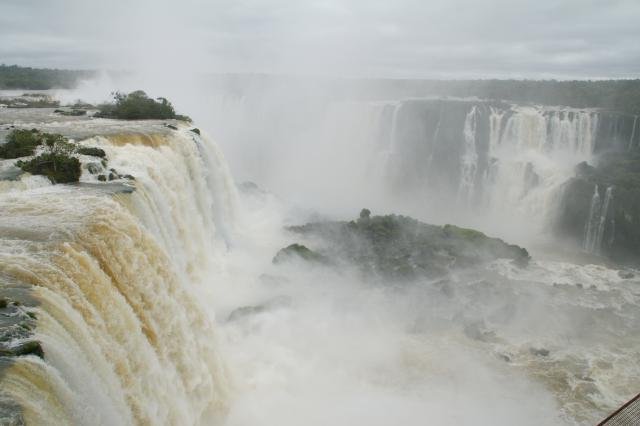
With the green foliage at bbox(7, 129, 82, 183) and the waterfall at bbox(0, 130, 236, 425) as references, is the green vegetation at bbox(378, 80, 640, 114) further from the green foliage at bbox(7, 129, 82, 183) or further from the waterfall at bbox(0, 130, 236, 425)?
the green foliage at bbox(7, 129, 82, 183)

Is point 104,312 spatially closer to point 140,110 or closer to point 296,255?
point 296,255

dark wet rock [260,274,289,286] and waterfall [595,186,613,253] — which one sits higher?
waterfall [595,186,613,253]

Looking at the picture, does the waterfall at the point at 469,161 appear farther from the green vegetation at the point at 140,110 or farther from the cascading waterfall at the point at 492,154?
the green vegetation at the point at 140,110

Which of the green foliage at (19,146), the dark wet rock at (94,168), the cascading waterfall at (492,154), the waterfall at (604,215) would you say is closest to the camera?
the dark wet rock at (94,168)

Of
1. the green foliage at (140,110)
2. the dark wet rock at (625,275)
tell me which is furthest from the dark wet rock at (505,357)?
the green foliage at (140,110)

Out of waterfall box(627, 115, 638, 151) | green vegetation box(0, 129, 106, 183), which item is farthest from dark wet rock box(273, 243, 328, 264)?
waterfall box(627, 115, 638, 151)

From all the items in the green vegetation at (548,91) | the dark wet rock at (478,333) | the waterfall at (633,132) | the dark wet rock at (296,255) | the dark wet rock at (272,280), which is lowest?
the dark wet rock at (478,333)

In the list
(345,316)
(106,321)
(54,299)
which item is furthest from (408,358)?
(54,299)
